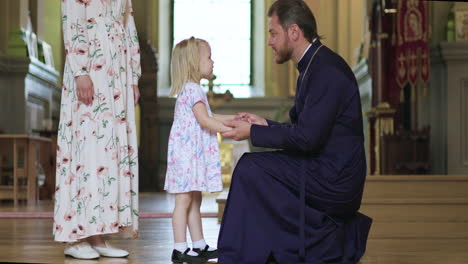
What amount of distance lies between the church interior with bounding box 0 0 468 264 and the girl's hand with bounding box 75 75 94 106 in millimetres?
652

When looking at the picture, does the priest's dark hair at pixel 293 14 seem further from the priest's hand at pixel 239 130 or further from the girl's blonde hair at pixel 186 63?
the girl's blonde hair at pixel 186 63

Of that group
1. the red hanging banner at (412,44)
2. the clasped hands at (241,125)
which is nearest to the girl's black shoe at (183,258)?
the clasped hands at (241,125)

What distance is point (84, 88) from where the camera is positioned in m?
3.19

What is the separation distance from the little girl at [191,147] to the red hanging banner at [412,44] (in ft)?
16.0

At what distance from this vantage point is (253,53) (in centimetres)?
1320

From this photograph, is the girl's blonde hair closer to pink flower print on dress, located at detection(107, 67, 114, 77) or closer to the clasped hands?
pink flower print on dress, located at detection(107, 67, 114, 77)

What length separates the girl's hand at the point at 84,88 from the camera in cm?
319

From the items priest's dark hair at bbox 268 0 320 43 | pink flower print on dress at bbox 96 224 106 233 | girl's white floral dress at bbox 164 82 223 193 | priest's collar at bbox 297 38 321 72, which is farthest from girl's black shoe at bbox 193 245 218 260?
priest's dark hair at bbox 268 0 320 43

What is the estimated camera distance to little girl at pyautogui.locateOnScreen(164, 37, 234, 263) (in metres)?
3.34

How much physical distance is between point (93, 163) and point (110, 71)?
1.27ft

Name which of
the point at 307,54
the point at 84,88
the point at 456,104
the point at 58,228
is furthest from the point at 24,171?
the point at 307,54

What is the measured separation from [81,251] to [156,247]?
0.56 m

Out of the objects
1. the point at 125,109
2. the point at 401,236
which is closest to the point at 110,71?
the point at 125,109

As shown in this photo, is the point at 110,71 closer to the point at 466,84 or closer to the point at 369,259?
the point at 369,259
